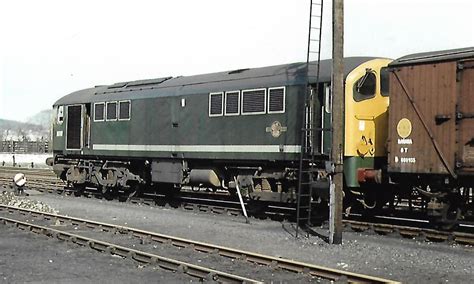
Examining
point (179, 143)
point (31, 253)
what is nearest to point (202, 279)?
point (31, 253)

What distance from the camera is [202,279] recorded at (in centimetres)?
884

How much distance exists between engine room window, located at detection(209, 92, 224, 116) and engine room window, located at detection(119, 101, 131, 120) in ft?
14.5

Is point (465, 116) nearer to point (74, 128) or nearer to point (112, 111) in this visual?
point (112, 111)

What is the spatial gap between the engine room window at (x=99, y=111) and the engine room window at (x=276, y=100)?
8487 mm

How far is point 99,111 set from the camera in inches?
878

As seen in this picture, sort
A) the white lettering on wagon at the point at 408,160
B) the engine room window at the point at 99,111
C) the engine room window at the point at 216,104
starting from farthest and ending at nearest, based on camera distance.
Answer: the engine room window at the point at 99,111 < the engine room window at the point at 216,104 < the white lettering on wagon at the point at 408,160

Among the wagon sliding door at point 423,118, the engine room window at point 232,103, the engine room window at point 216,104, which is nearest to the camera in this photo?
the wagon sliding door at point 423,118

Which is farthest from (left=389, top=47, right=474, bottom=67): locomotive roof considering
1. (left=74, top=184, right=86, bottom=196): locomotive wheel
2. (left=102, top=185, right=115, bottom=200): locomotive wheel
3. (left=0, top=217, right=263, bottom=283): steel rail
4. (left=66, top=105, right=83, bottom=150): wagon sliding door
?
(left=74, top=184, right=86, bottom=196): locomotive wheel

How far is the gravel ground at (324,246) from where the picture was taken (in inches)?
379

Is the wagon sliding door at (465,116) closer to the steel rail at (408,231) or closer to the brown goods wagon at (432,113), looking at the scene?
the brown goods wagon at (432,113)

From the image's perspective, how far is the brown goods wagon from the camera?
39.1ft

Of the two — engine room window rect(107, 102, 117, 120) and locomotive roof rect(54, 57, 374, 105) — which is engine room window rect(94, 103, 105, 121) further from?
engine room window rect(107, 102, 117, 120)

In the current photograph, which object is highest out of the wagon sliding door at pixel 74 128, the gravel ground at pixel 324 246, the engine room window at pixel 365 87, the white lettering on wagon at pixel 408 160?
the engine room window at pixel 365 87

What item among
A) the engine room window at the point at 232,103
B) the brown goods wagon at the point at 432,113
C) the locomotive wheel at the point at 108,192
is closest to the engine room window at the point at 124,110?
the locomotive wheel at the point at 108,192
